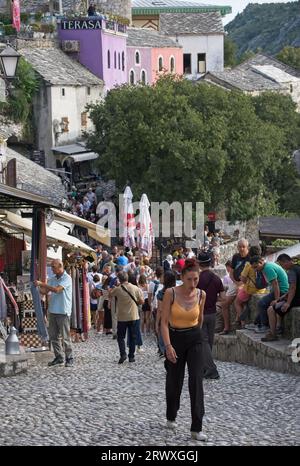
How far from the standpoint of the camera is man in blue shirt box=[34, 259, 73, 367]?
19.8 metres

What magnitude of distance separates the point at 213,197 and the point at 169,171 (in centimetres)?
309

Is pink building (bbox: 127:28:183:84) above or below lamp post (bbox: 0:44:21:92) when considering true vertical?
below

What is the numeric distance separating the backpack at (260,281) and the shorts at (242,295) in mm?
260

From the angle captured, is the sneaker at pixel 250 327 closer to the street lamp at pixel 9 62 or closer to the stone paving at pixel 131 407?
the stone paving at pixel 131 407

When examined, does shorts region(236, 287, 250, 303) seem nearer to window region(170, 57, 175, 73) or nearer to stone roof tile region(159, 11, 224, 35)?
window region(170, 57, 175, 73)

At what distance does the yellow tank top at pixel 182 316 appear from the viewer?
45.9 feet

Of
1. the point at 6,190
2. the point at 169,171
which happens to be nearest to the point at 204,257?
the point at 6,190

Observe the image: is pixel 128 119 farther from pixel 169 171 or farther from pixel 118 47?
pixel 118 47

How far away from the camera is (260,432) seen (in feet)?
46.8

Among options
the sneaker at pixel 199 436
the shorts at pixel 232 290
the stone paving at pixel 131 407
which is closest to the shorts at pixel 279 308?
the stone paving at pixel 131 407

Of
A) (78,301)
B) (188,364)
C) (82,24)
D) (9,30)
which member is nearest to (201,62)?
(82,24)

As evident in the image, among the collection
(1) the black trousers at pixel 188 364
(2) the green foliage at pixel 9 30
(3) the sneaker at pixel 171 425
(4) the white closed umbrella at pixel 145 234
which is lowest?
(4) the white closed umbrella at pixel 145 234

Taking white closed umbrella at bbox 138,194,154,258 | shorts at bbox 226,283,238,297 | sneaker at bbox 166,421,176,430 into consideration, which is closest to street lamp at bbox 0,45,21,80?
shorts at bbox 226,283,238,297

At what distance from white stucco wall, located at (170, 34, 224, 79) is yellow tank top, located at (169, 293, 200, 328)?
9793 centimetres
